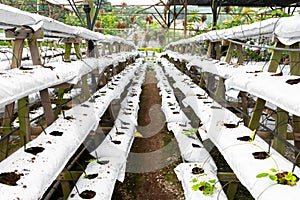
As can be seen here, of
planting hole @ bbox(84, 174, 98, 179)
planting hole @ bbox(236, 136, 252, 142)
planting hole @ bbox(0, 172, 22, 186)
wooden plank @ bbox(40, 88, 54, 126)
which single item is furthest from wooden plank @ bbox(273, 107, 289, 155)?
wooden plank @ bbox(40, 88, 54, 126)

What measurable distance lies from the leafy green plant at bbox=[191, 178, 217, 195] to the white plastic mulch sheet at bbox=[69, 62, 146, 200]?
64 centimetres

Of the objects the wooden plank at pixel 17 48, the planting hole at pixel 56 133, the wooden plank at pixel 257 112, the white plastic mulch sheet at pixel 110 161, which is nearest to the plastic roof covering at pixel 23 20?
the wooden plank at pixel 17 48

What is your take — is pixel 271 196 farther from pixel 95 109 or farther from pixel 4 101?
pixel 95 109

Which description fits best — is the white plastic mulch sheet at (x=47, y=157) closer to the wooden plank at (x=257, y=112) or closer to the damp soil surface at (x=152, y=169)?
the damp soil surface at (x=152, y=169)

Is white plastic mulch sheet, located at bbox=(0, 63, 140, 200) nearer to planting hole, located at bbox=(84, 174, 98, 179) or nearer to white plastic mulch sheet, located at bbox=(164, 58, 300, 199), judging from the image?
planting hole, located at bbox=(84, 174, 98, 179)

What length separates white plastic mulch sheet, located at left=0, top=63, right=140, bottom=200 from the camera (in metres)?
1.47

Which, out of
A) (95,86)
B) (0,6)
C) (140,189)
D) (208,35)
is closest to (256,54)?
(208,35)

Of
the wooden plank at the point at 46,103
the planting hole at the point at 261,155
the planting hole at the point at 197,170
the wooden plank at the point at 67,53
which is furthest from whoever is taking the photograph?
the wooden plank at the point at 67,53

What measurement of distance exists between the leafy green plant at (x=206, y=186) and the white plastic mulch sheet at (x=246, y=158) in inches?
10.7

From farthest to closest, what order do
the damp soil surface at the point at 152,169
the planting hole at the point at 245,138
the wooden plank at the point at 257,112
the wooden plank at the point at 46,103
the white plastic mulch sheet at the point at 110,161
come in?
the damp soil surface at the point at 152,169 → the wooden plank at the point at 46,103 → the wooden plank at the point at 257,112 → the white plastic mulch sheet at the point at 110,161 → the planting hole at the point at 245,138

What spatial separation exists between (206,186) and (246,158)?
0.57 metres

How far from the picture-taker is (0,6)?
5.14 ft

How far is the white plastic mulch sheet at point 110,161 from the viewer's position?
217cm

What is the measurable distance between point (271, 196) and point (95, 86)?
157 inches
